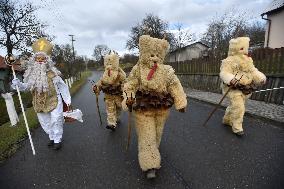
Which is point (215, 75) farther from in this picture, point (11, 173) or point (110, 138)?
point (11, 173)

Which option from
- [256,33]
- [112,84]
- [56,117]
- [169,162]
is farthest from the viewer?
[256,33]

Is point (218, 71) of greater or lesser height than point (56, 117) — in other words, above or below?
below

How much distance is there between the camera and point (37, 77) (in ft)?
20.7

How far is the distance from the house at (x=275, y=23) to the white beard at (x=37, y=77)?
22.6m

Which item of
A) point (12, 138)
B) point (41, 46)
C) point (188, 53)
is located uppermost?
point (41, 46)

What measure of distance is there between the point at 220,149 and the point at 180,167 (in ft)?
3.71

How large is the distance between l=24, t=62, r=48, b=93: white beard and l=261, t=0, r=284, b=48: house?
22.6m

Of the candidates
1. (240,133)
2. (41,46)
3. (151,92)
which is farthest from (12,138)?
(240,133)

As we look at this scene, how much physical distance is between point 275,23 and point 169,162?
24.2 meters

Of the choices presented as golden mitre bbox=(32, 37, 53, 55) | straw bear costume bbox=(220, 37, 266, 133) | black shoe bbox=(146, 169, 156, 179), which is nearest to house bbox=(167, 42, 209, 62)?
straw bear costume bbox=(220, 37, 266, 133)

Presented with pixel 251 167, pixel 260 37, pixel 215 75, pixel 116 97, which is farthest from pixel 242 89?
pixel 260 37

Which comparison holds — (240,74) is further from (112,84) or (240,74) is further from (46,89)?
(46,89)

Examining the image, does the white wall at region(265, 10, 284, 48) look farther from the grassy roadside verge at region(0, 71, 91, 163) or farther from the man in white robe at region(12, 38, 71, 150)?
the man in white robe at region(12, 38, 71, 150)

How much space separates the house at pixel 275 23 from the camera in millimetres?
25078
